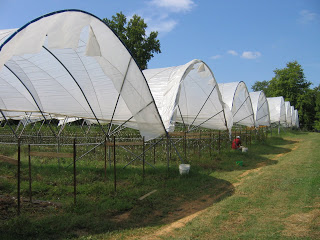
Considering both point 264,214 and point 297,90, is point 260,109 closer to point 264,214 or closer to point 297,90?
point 264,214

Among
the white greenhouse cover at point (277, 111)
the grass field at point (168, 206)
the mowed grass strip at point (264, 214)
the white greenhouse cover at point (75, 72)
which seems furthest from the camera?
the white greenhouse cover at point (277, 111)

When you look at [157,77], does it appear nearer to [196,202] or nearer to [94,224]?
[196,202]

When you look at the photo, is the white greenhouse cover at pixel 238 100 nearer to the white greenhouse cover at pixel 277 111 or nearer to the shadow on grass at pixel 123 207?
the shadow on grass at pixel 123 207

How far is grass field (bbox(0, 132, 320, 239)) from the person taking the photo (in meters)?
4.57

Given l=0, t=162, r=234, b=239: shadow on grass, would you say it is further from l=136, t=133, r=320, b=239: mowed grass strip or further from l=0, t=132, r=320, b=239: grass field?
l=136, t=133, r=320, b=239: mowed grass strip

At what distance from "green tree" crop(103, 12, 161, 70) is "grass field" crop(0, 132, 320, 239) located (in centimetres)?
2419

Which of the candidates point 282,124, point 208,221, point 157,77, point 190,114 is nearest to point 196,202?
point 208,221

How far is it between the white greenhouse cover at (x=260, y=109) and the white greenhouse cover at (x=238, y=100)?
5.22 ft

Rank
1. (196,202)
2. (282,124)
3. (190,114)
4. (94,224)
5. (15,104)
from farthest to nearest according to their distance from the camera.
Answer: (282,124)
(190,114)
(15,104)
(196,202)
(94,224)

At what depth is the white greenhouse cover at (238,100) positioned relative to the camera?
709 inches

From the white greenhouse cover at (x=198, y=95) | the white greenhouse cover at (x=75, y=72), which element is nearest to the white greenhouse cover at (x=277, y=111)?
the white greenhouse cover at (x=198, y=95)

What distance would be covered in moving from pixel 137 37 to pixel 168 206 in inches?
1111

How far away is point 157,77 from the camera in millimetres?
12141

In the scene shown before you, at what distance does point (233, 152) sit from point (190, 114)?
2998mm
